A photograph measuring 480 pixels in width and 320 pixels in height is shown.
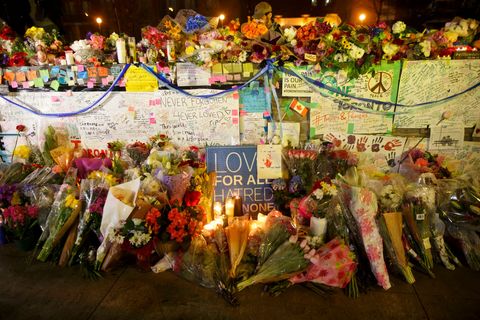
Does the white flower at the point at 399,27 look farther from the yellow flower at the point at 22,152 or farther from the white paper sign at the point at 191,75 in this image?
the yellow flower at the point at 22,152

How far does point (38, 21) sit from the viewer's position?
9773mm

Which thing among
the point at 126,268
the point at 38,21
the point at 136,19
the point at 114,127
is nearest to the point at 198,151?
the point at 114,127

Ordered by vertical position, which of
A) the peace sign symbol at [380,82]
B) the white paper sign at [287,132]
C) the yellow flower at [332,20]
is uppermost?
the yellow flower at [332,20]

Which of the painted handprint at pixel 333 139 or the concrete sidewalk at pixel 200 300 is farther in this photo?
the painted handprint at pixel 333 139

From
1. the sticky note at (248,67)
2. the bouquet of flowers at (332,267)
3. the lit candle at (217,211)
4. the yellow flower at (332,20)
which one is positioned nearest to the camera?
the bouquet of flowers at (332,267)

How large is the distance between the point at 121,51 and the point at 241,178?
9.32 feet

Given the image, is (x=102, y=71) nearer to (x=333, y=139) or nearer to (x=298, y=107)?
(x=298, y=107)

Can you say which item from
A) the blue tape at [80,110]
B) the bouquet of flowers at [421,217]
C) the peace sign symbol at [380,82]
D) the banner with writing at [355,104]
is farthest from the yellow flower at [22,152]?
the bouquet of flowers at [421,217]

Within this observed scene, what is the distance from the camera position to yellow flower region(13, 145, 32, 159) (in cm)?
508

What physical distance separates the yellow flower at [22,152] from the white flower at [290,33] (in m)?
4.92

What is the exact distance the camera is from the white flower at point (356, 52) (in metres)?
4.08

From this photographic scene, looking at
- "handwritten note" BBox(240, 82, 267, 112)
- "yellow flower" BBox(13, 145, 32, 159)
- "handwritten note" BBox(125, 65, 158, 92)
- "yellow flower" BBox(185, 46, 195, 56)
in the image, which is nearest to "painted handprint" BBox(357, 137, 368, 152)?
"handwritten note" BBox(240, 82, 267, 112)

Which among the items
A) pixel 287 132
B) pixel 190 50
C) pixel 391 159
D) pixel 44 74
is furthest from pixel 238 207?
pixel 44 74

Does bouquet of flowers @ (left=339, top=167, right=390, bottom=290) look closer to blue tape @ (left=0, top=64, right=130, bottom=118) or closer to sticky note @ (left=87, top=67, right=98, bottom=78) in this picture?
blue tape @ (left=0, top=64, right=130, bottom=118)
